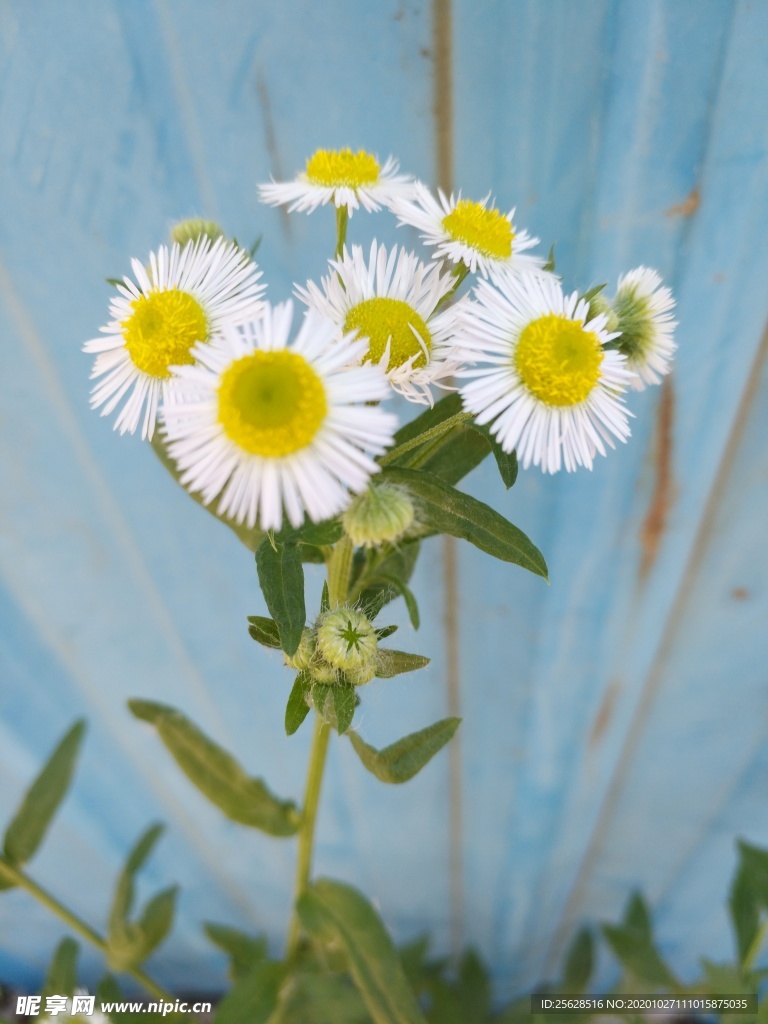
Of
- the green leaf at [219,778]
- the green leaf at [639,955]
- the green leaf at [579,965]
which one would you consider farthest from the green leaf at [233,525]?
the green leaf at [579,965]

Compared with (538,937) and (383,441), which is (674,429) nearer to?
(383,441)

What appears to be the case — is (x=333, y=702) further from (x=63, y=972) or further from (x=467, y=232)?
(x=63, y=972)

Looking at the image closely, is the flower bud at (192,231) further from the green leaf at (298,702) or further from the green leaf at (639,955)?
the green leaf at (639,955)

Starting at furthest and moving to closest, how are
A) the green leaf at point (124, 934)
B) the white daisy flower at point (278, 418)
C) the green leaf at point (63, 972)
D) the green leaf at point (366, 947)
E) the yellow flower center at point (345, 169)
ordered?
the green leaf at point (63, 972)
the green leaf at point (124, 934)
the green leaf at point (366, 947)
the yellow flower center at point (345, 169)
the white daisy flower at point (278, 418)

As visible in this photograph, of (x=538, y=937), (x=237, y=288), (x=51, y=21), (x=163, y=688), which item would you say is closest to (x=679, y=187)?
(x=237, y=288)

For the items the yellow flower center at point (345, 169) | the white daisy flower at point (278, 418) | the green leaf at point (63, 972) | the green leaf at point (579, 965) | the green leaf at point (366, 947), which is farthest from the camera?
the green leaf at point (579, 965)

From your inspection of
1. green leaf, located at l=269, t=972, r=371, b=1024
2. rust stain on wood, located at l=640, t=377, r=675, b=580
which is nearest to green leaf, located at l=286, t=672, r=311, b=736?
rust stain on wood, located at l=640, t=377, r=675, b=580
